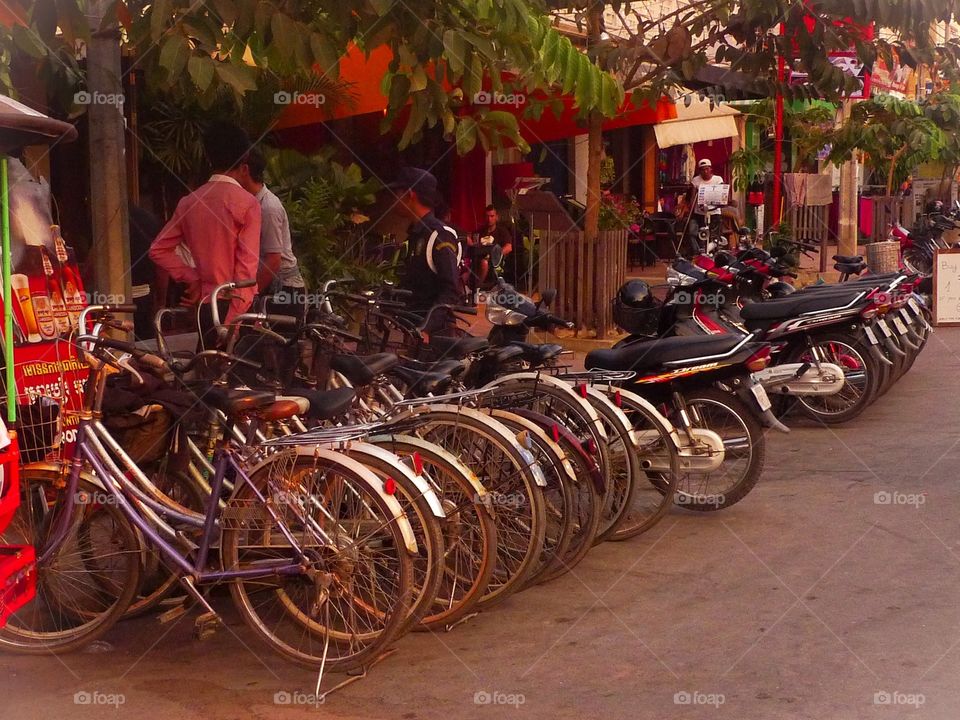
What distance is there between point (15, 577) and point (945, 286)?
9.24 metres

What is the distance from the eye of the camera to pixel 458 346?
20.5 ft

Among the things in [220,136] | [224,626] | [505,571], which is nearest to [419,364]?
[505,571]

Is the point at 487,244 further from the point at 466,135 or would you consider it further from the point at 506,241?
the point at 466,135

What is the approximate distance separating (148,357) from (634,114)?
1237cm

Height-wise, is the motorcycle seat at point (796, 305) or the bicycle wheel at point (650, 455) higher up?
the motorcycle seat at point (796, 305)

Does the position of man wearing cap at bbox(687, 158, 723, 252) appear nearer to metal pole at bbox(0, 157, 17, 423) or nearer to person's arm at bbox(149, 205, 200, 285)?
person's arm at bbox(149, 205, 200, 285)

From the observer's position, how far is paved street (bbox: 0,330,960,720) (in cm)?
457

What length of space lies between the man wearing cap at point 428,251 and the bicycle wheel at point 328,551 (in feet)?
10.4

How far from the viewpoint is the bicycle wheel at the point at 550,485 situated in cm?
562

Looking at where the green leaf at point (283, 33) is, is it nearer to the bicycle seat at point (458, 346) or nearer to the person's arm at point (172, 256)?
the bicycle seat at point (458, 346)

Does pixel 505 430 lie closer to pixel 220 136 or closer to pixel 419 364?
pixel 419 364

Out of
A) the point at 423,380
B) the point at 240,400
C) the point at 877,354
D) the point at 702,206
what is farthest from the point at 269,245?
the point at 702,206

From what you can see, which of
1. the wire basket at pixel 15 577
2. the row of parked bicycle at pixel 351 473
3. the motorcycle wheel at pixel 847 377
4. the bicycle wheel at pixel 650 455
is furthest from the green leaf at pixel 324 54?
the motorcycle wheel at pixel 847 377

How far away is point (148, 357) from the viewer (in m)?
4.97
